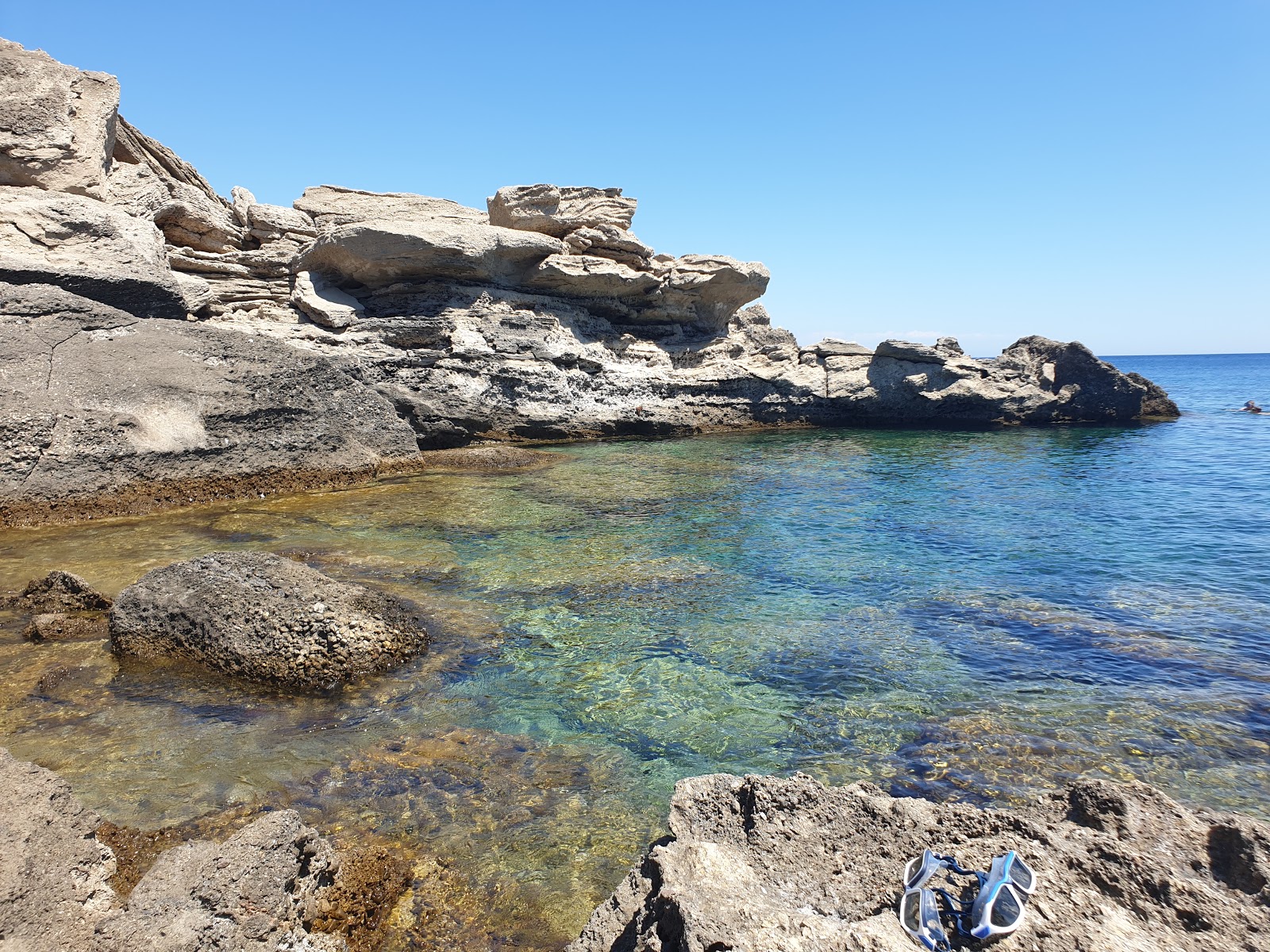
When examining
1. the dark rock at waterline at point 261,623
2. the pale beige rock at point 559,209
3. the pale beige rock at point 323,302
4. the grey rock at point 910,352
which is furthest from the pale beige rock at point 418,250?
the dark rock at waterline at point 261,623

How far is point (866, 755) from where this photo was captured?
5449mm

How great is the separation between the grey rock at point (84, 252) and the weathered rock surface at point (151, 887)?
13.6 m

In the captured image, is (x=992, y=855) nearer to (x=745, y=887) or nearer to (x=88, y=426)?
(x=745, y=887)

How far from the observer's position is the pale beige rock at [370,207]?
2189cm

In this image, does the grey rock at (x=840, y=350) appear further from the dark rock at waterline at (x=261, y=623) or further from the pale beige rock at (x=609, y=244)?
the dark rock at waterline at (x=261, y=623)

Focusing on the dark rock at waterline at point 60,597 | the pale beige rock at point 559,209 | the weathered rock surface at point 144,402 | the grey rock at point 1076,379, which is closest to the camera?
the dark rock at waterline at point 60,597

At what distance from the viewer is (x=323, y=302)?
64.5 feet

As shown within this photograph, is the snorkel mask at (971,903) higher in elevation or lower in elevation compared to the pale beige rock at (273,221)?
lower

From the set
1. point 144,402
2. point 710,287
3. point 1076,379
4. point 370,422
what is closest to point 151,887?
point 144,402

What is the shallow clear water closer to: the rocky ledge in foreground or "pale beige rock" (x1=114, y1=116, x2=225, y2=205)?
the rocky ledge in foreground

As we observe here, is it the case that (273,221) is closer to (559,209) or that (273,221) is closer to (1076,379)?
(559,209)

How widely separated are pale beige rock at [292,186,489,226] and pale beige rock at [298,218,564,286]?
4.24 feet

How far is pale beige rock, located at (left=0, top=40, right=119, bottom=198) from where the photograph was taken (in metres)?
14.9

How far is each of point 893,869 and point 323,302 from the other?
20141 millimetres
